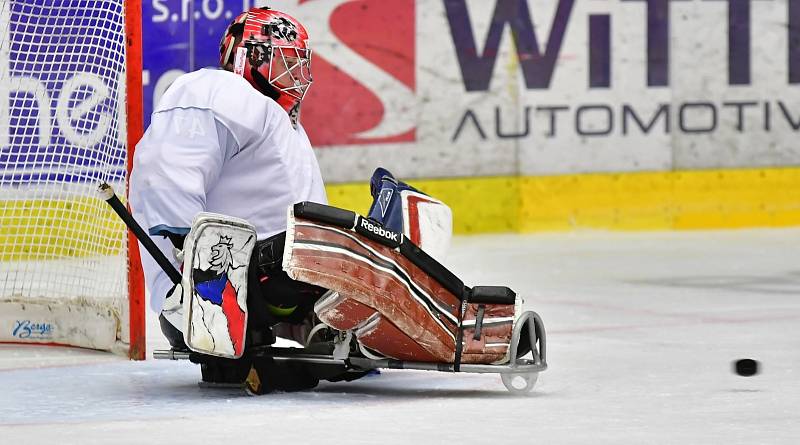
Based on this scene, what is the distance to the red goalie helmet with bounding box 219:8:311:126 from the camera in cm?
445

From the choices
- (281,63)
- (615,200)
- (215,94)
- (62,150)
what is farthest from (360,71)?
(215,94)

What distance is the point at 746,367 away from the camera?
4.64 meters

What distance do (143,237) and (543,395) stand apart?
1.02m

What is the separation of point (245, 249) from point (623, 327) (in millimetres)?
1999

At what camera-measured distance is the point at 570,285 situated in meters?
7.05

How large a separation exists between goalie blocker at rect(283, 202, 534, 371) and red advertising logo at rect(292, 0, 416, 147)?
4.73 meters

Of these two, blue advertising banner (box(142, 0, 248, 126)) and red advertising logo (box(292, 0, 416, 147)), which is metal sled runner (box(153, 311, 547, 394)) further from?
red advertising logo (box(292, 0, 416, 147))

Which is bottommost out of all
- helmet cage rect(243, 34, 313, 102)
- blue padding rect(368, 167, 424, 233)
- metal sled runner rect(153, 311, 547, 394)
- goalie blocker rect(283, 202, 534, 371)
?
metal sled runner rect(153, 311, 547, 394)

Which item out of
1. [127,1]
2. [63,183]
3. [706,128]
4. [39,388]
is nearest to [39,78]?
[63,183]

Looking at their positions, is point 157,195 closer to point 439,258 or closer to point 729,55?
point 439,258

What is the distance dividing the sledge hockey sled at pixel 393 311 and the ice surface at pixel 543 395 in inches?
3.3

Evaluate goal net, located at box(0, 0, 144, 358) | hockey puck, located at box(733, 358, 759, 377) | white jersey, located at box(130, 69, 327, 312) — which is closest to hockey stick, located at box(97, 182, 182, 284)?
white jersey, located at box(130, 69, 327, 312)

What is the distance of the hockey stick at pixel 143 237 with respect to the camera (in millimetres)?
4215

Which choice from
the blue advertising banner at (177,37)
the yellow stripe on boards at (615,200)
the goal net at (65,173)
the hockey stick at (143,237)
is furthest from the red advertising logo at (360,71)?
the hockey stick at (143,237)
